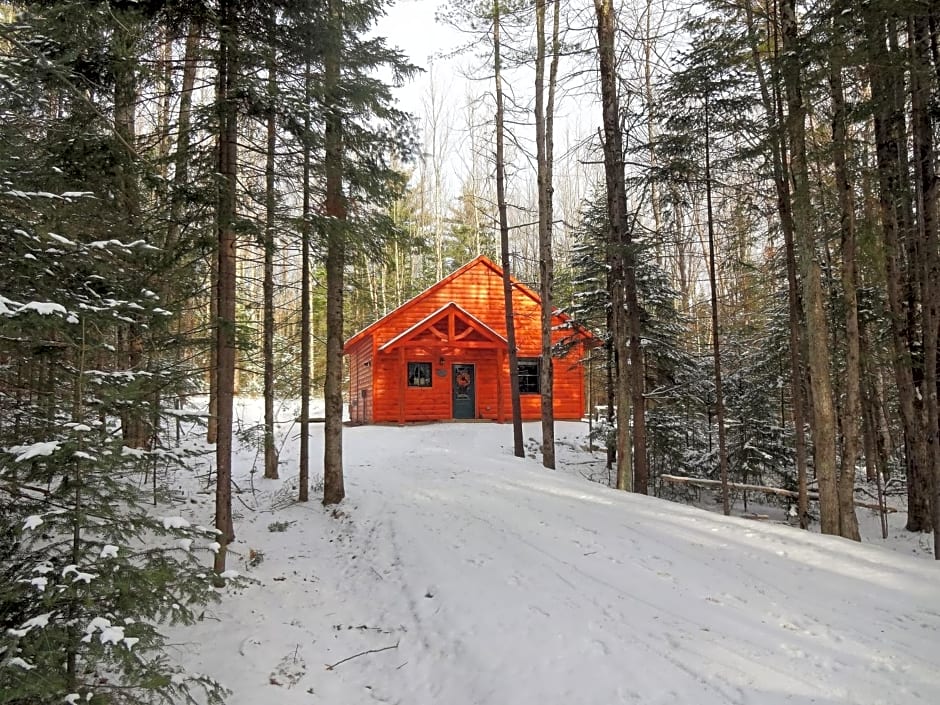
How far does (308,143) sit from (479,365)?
1512 cm

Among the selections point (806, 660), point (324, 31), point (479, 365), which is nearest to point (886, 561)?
point (806, 660)

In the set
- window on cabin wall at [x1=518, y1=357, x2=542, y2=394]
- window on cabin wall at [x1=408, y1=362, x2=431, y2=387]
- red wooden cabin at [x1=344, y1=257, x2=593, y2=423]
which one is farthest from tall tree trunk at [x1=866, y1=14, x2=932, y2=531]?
window on cabin wall at [x1=408, y1=362, x2=431, y2=387]

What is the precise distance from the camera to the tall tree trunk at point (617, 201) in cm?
1002

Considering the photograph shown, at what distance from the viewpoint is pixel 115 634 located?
2.66m

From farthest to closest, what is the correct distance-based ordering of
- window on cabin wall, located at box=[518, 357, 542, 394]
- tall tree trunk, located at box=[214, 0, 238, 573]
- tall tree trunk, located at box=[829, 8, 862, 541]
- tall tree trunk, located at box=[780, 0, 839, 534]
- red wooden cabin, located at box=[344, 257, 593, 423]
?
1. window on cabin wall, located at box=[518, 357, 542, 394]
2. red wooden cabin, located at box=[344, 257, 593, 423]
3. tall tree trunk, located at box=[829, 8, 862, 541]
4. tall tree trunk, located at box=[780, 0, 839, 534]
5. tall tree trunk, located at box=[214, 0, 238, 573]

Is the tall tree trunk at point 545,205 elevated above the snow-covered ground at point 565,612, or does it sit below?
above

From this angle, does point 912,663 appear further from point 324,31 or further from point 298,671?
point 324,31

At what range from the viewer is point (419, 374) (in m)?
20.5

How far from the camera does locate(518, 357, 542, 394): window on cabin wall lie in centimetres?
2136

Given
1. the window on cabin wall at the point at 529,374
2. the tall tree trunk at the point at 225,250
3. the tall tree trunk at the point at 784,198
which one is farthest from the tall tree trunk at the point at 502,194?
the tall tree trunk at the point at 225,250

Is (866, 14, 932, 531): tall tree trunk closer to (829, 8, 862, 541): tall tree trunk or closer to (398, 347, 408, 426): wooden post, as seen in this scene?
(829, 8, 862, 541): tall tree trunk

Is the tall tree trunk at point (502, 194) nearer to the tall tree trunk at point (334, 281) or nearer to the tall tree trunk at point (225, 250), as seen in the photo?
the tall tree trunk at point (334, 281)

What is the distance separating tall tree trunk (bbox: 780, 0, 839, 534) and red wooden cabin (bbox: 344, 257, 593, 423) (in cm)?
1131

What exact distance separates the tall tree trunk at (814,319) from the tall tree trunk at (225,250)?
6.72 meters
